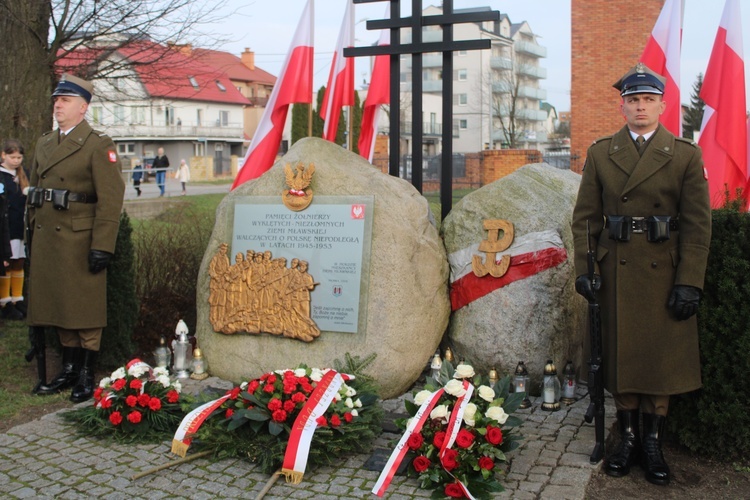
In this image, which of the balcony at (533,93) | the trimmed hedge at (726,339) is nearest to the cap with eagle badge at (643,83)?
the trimmed hedge at (726,339)

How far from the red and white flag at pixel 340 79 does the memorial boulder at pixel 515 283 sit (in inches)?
76.7

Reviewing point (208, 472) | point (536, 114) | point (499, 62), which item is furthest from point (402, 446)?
point (536, 114)

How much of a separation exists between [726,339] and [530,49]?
230 ft

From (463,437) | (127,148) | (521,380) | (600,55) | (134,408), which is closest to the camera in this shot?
(463,437)

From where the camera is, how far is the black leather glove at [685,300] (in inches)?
154

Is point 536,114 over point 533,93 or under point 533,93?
under

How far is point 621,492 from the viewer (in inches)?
154

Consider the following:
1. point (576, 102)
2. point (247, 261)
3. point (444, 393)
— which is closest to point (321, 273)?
point (247, 261)

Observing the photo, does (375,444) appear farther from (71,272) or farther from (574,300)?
(71,272)

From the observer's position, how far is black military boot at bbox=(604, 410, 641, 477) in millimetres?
4078

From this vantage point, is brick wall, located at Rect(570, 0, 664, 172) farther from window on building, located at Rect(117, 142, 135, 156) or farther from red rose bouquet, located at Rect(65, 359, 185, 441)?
window on building, located at Rect(117, 142, 135, 156)

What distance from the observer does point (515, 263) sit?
210 inches

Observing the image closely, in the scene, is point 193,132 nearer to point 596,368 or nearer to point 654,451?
point 596,368

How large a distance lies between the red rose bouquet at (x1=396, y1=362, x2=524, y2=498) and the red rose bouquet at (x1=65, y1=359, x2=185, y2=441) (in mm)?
1471
